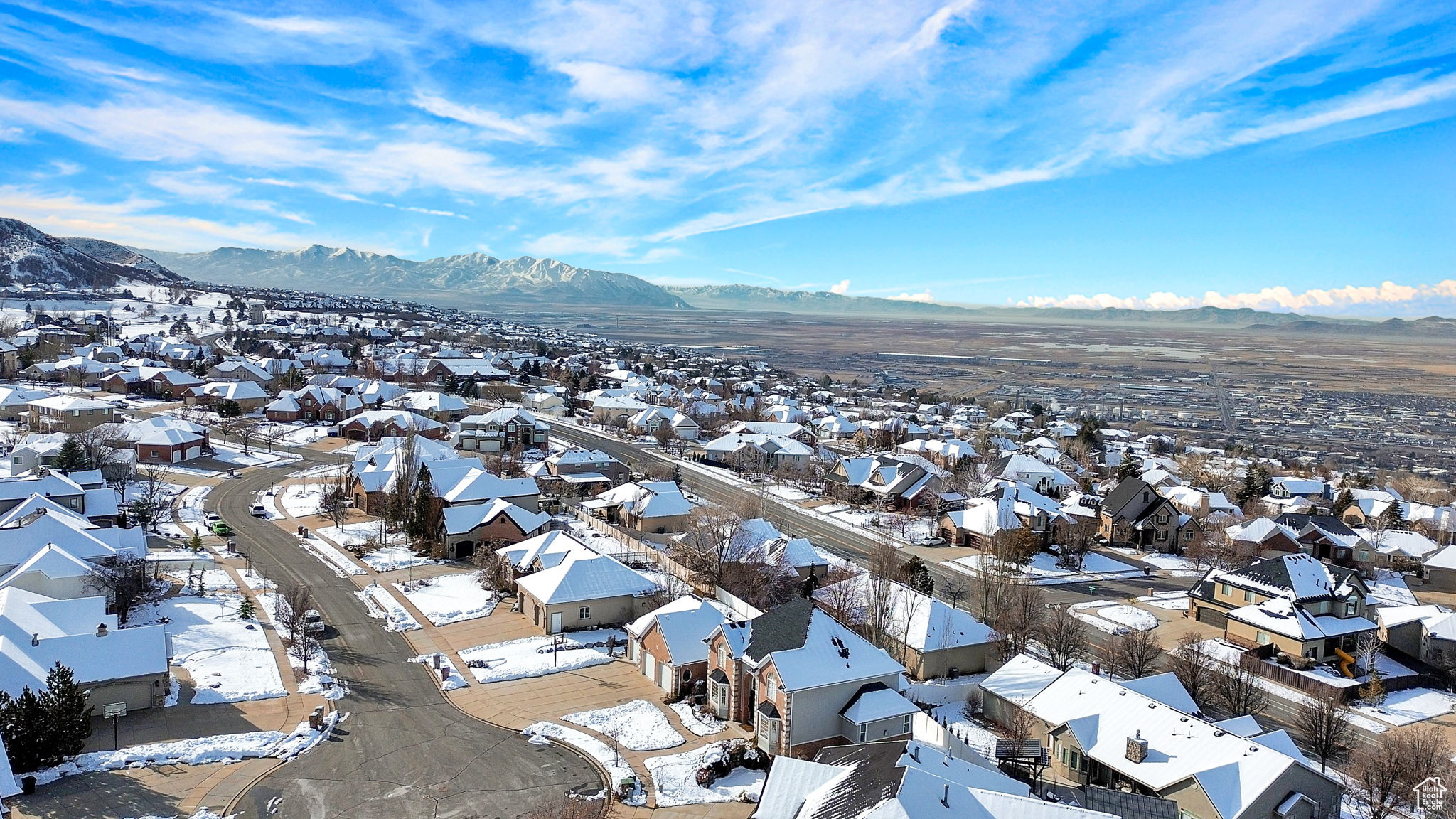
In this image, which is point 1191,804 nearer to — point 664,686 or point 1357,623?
point 664,686

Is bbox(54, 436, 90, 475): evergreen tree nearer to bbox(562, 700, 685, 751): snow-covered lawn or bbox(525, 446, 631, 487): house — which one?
bbox(525, 446, 631, 487): house

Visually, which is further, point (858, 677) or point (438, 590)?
point (438, 590)

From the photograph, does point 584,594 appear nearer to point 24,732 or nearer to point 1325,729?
point 24,732

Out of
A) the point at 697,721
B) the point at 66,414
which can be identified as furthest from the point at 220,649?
the point at 66,414

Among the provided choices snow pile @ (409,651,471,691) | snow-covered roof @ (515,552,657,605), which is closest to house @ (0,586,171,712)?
snow pile @ (409,651,471,691)

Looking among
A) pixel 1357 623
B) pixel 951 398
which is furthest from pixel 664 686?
pixel 951 398

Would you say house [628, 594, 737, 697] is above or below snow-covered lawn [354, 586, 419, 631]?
above

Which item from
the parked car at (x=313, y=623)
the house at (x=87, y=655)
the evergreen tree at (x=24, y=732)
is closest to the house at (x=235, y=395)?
the parked car at (x=313, y=623)
